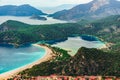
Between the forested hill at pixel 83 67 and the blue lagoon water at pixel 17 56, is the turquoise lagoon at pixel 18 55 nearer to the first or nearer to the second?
the blue lagoon water at pixel 17 56

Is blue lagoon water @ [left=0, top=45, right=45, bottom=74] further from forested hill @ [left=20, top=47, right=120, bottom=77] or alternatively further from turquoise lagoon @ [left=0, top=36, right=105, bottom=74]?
forested hill @ [left=20, top=47, right=120, bottom=77]

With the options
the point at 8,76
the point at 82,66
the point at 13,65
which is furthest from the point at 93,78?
the point at 13,65

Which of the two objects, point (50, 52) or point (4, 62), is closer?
point (4, 62)

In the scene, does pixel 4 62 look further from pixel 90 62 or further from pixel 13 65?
pixel 90 62

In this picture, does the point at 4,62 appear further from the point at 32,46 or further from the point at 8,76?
the point at 32,46

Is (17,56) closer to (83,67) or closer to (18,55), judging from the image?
(18,55)

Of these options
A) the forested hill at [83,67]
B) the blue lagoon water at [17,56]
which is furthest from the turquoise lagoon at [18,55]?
the forested hill at [83,67]

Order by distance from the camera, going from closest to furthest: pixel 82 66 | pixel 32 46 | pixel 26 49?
pixel 82 66 → pixel 26 49 → pixel 32 46

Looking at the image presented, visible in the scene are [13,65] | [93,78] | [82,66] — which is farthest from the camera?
[13,65]

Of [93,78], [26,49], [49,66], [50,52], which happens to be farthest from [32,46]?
[93,78]
